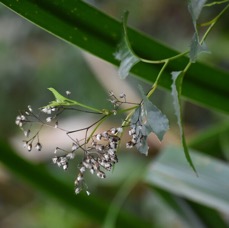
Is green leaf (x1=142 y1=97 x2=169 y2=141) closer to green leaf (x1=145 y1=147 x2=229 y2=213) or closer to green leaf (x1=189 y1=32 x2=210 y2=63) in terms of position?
green leaf (x1=189 y1=32 x2=210 y2=63)

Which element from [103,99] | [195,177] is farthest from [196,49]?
[103,99]

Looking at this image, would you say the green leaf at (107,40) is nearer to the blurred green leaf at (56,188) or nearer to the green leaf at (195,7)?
the green leaf at (195,7)

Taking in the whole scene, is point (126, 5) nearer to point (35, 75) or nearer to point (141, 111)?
point (35, 75)

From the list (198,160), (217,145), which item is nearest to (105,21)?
(198,160)

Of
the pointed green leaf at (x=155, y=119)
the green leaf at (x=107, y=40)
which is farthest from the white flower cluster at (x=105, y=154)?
the green leaf at (x=107, y=40)

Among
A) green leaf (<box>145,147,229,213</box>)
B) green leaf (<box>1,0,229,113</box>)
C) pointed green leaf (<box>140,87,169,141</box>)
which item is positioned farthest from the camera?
green leaf (<box>145,147,229,213</box>)

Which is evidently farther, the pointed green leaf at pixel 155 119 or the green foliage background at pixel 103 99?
the green foliage background at pixel 103 99

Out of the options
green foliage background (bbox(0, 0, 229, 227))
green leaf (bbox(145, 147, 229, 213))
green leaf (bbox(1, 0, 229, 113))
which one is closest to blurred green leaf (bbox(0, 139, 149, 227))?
green foliage background (bbox(0, 0, 229, 227))
